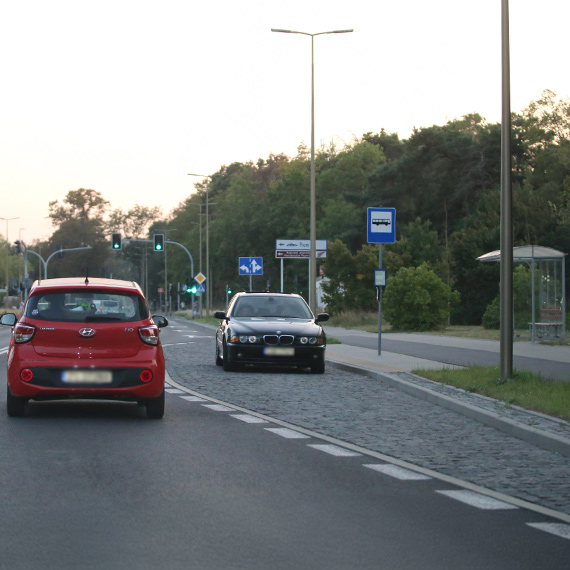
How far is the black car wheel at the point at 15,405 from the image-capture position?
1202 cm

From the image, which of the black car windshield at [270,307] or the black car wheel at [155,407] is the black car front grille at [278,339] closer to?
the black car windshield at [270,307]

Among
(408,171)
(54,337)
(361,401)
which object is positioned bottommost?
(361,401)

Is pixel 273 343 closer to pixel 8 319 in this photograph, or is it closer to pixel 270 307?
pixel 270 307

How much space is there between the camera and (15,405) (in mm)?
12094

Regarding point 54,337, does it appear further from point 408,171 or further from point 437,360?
point 408,171

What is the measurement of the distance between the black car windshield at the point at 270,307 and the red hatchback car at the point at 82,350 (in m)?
9.16

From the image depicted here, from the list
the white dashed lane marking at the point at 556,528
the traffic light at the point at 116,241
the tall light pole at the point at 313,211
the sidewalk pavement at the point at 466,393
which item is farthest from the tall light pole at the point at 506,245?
the traffic light at the point at 116,241

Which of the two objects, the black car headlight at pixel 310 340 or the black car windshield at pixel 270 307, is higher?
the black car windshield at pixel 270 307

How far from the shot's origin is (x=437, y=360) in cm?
2259

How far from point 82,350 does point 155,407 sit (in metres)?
1.06

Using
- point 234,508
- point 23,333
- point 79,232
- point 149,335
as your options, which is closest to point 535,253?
point 149,335

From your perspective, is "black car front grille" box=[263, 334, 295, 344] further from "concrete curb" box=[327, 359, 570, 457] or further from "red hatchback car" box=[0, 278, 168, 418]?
"red hatchback car" box=[0, 278, 168, 418]

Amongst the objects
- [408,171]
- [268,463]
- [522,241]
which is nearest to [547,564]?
[268,463]

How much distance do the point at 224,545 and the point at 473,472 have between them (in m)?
3.27
